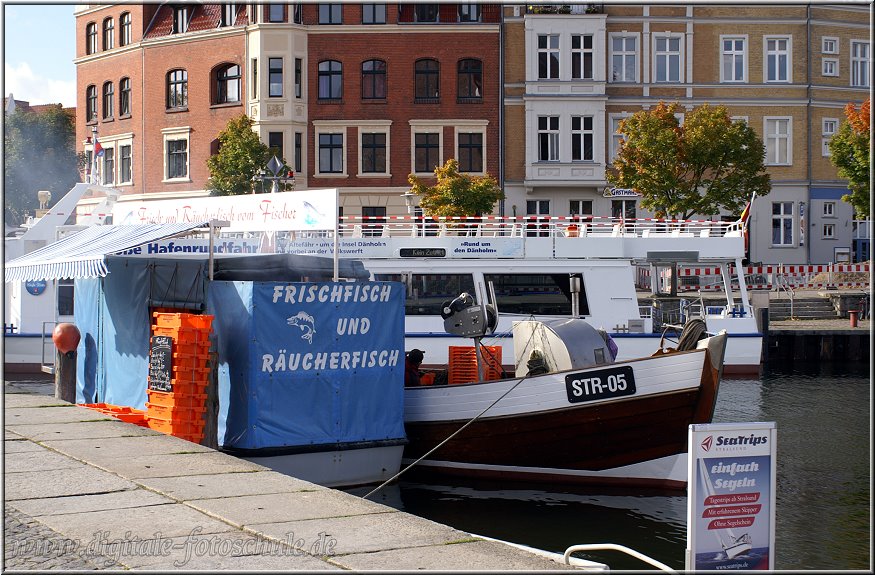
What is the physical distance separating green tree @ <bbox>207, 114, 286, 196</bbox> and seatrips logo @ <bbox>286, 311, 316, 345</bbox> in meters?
28.5

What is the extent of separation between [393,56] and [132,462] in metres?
39.4

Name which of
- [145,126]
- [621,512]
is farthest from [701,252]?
[145,126]

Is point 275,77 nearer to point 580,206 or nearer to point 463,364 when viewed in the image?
point 580,206

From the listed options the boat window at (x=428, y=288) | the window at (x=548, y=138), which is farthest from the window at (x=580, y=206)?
the boat window at (x=428, y=288)

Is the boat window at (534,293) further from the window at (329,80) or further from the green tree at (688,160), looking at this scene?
the window at (329,80)

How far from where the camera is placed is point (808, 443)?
21.3 meters

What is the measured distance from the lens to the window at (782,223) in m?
49.6

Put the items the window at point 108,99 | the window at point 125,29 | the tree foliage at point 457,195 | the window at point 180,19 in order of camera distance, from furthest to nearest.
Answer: the window at point 108,99
the window at point 125,29
the window at point 180,19
the tree foliage at point 457,195

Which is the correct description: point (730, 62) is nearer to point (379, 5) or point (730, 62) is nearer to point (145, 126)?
point (379, 5)

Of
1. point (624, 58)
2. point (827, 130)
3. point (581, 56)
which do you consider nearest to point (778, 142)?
point (827, 130)

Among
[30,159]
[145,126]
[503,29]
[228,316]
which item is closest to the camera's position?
[228,316]

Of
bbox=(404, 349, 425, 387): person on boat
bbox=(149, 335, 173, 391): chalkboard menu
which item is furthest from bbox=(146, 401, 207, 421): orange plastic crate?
bbox=(404, 349, 425, 387): person on boat

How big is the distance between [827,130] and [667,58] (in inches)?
319

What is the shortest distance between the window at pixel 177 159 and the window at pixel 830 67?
1145 inches
